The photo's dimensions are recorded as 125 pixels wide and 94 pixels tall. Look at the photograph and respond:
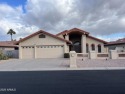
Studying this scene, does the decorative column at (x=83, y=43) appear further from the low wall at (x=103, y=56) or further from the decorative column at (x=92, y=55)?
the decorative column at (x=92, y=55)

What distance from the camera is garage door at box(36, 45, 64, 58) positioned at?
121ft

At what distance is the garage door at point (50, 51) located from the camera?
36844mm

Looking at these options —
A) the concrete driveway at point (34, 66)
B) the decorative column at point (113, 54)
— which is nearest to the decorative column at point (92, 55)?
the decorative column at point (113, 54)

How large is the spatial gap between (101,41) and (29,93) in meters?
37.2

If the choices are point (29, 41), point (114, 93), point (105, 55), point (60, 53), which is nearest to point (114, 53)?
point (105, 55)

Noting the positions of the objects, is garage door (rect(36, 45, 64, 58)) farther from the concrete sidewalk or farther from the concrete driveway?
the concrete sidewalk

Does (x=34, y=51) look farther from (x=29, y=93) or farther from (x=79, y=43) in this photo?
(x=29, y=93)

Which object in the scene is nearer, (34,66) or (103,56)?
(34,66)

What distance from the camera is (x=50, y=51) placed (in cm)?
3700

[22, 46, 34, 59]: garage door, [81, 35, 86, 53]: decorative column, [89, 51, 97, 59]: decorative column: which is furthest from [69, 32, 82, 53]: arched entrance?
[89, 51, 97, 59]: decorative column

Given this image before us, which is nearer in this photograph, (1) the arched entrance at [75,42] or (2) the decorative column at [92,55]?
(2) the decorative column at [92,55]

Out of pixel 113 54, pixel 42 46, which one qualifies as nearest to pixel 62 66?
pixel 113 54

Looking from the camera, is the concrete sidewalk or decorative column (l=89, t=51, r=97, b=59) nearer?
the concrete sidewalk

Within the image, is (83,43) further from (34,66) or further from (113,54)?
(34,66)
